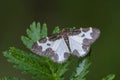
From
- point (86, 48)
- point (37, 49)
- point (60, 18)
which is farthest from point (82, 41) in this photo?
point (60, 18)

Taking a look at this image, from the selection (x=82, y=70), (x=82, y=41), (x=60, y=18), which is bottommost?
(x=82, y=70)

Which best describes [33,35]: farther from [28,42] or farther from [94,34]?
[94,34]

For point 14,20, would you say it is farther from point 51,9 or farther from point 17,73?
point 17,73

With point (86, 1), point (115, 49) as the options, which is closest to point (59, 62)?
point (115, 49)

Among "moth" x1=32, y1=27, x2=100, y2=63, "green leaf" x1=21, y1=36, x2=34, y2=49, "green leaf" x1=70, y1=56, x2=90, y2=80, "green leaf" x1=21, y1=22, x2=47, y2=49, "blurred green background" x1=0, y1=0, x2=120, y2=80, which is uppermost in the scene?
"blurred green background" x1=0, y1=0, x2=120, y2=80

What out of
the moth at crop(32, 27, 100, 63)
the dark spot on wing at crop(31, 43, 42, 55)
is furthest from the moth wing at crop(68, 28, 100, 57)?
the dark spot on wing at crop(31, 43, 42, 55)

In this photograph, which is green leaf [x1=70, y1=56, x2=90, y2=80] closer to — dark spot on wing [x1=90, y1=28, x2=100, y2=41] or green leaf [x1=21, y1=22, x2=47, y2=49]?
dark spot on wing [x1=90, y1=28, x2=100, y2=41]
